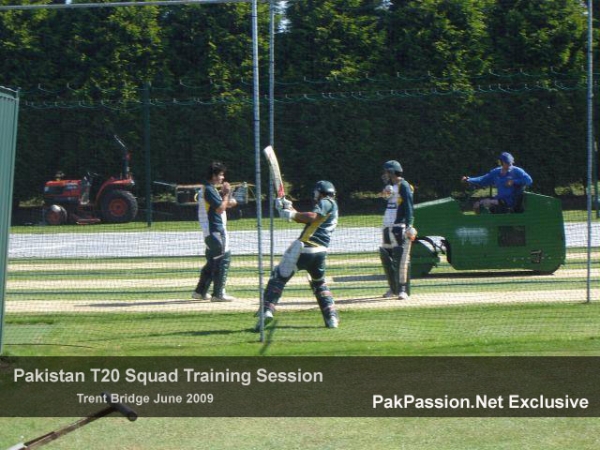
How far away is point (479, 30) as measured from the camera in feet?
60.5

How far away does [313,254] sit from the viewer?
1099cm

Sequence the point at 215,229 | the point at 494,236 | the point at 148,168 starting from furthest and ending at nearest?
the point at 148,168, the point at 494,236, the point at 215,229

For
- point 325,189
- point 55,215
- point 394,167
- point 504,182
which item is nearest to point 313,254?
point 325,189

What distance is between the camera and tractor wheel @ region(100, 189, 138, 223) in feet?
53.2

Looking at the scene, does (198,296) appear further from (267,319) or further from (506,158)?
(506,158)

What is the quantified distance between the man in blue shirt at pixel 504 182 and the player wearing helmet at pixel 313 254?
442cm

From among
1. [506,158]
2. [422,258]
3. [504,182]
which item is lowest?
[422,258]

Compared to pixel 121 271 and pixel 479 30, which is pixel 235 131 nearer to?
pixel 121 271

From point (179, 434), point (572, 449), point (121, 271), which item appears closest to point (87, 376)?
point (179, 434)

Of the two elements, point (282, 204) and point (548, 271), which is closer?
point (282, 204)

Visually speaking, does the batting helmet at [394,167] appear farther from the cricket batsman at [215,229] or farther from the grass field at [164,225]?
the grass field at [164,225]

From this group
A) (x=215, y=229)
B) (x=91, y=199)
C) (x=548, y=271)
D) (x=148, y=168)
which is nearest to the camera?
(x=215, y=229)

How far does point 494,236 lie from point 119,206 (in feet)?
17.4

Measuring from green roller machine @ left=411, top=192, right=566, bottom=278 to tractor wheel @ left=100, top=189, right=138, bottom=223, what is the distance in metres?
4.07
